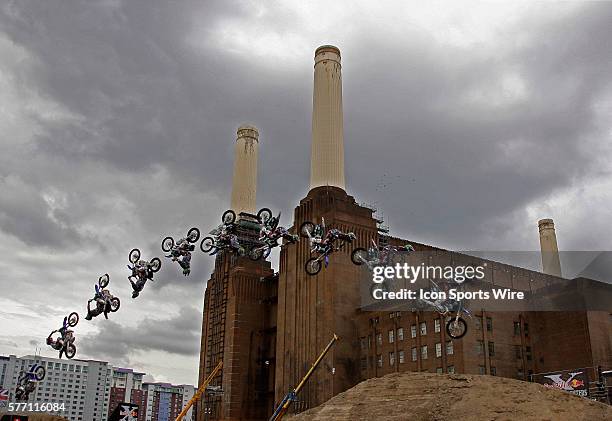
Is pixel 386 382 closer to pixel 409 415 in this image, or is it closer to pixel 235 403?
pixel 409 415

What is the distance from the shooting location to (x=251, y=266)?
10006cm

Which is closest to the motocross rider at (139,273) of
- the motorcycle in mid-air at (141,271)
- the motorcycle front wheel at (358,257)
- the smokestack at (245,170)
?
the motorcycle in mid-air at (141,271)

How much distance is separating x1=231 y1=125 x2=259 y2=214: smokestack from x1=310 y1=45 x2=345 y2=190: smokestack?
2643 centimetres

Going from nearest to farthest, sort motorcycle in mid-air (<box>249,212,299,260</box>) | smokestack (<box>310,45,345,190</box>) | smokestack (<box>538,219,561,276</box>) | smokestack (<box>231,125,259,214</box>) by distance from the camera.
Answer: motorcycle in mid-air (<box>249,212,299,260</box>), smokestack (<box>310,45,345,190</box>), smokestack (<box>231,125,259,214</box>), smokestack (<box>538,219,561,276</box>)

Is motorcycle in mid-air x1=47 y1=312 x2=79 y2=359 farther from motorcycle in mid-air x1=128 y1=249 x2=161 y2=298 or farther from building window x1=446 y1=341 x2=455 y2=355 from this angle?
building window x1=446 y1=341 x2=455 y2=355

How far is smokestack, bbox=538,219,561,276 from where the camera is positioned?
398ft

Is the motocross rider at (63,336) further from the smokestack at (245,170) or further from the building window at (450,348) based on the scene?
the smokestack at (245,170)

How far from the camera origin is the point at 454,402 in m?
38.3

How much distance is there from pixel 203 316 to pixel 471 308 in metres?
56.7

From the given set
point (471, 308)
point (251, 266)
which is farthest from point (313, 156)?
point (471, 308)

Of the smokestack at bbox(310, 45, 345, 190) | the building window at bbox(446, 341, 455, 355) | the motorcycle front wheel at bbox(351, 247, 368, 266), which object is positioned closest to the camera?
the motorcycle front wheel at bbox(351, 247, 368, 266)

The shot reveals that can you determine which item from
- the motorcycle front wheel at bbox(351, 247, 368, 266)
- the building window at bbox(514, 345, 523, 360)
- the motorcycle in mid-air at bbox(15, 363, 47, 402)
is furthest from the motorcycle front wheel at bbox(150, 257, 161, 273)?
the building window at bbox(514, 345, 523, 360)

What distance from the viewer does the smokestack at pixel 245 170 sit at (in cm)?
11250

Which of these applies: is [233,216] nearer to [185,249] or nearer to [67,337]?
[185,249]
